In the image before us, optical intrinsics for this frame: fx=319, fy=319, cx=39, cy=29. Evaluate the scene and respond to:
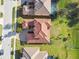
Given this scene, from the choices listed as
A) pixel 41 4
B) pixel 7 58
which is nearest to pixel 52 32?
pixel 41 4

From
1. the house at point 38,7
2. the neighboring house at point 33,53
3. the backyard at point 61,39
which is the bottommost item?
the neighboring house at point 33,53

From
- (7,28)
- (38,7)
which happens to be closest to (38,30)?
(38,7)

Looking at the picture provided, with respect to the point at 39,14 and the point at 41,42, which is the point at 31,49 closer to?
the point at 41,42

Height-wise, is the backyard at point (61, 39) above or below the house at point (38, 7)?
below

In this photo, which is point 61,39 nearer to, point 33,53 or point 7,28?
point 33,53

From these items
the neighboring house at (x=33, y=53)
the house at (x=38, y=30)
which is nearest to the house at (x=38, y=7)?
the house at (x=38, y=30)

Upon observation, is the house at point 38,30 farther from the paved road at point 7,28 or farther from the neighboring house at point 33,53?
the paved road at point 7,28

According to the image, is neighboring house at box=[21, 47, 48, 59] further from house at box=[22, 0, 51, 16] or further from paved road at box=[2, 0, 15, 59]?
house at box=[22, 0, 51, 16]
